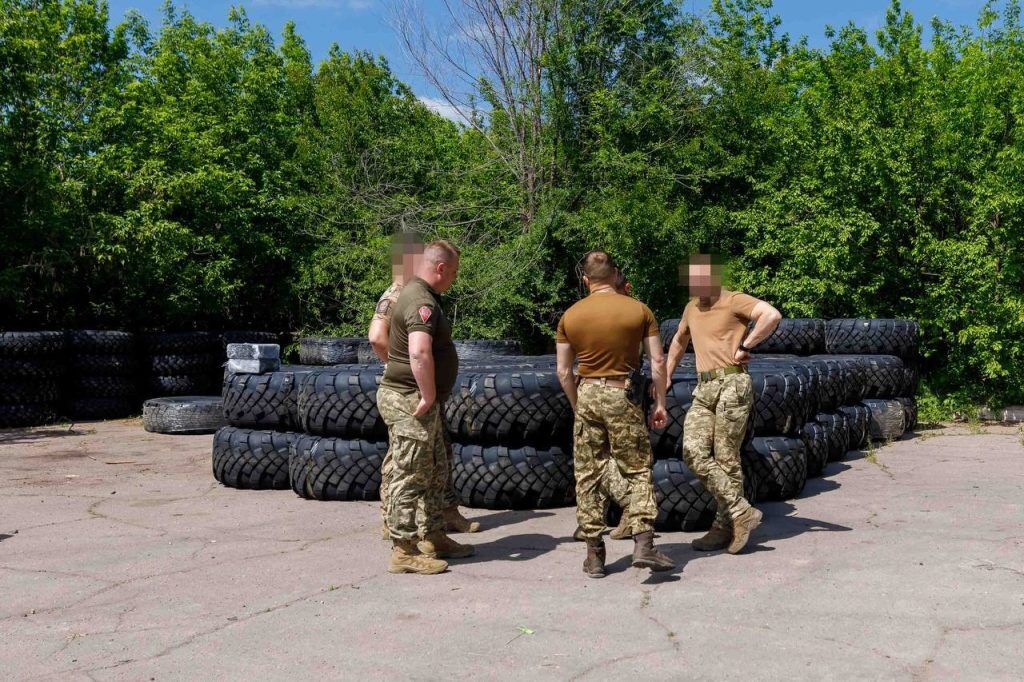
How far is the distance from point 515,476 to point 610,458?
171 cm

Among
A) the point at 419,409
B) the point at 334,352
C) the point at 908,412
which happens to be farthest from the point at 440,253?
the point at 334,352

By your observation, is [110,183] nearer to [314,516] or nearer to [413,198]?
[413,198]

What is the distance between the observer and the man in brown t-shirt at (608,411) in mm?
5391

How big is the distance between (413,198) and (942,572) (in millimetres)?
18559

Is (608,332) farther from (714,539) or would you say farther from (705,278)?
(714,539)

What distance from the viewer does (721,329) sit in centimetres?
592

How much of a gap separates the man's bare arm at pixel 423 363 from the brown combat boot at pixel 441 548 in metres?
0.86

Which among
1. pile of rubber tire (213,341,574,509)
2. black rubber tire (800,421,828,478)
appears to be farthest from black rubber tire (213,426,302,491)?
black rubber tire (800,421,828,478)

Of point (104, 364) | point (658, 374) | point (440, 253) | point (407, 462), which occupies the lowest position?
point (407, 462)

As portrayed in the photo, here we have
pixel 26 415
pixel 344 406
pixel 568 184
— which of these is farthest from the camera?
pixel 568 184

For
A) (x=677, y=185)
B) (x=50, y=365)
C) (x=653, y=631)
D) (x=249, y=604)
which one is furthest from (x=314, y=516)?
(x=677, y=185)

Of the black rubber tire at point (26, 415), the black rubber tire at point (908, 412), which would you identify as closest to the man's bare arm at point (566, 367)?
the black rubber tire at point (908, 412)

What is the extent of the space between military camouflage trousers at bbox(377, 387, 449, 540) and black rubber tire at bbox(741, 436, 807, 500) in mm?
2654

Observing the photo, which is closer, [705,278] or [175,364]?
[705,278]
